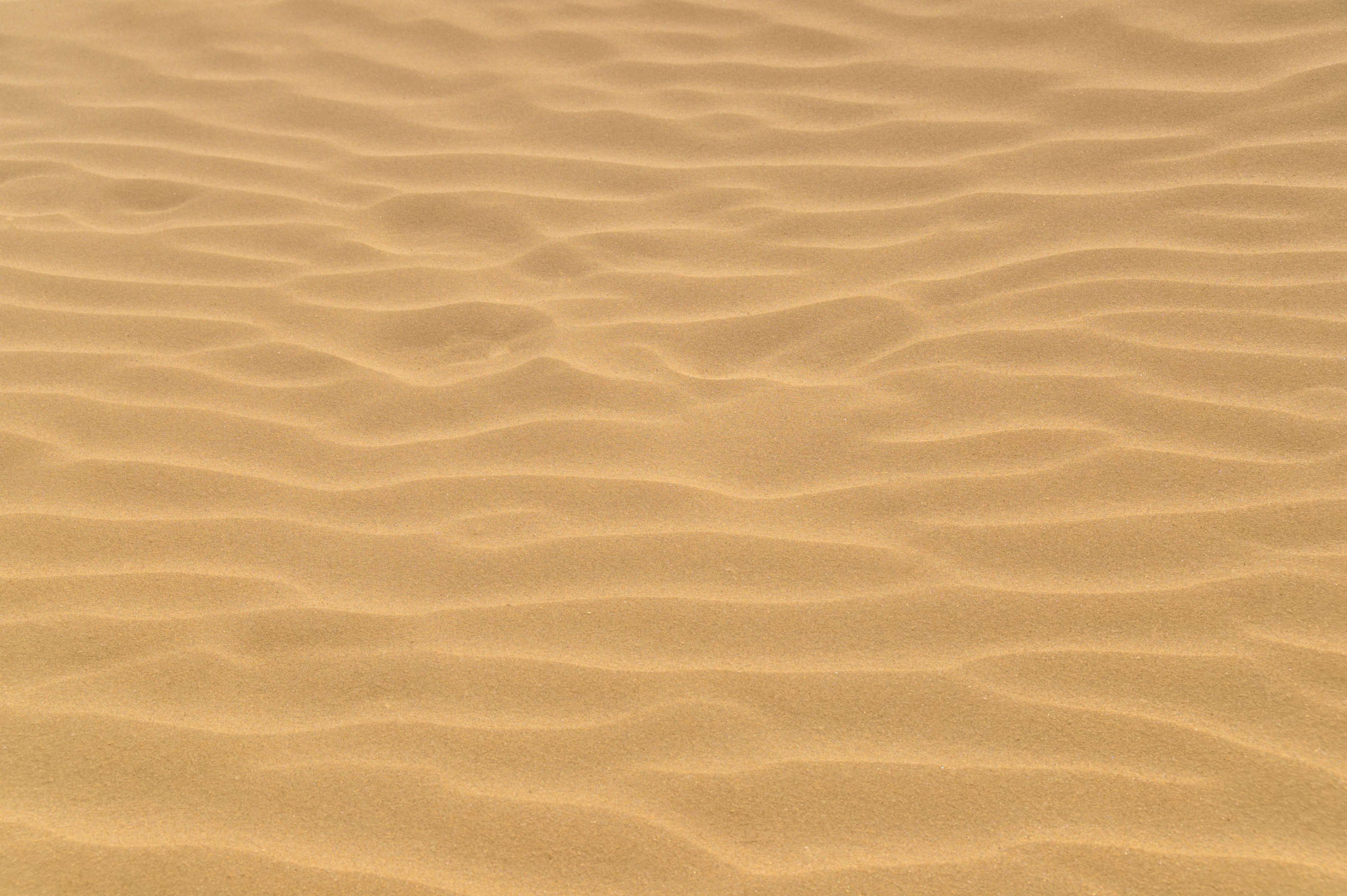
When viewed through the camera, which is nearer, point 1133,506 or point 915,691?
point 915,691

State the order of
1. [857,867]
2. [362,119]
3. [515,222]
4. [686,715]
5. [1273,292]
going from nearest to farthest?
[857,867], [686,715], [1273,292], [515,222], [362,119]

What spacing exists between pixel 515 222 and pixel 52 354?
1138 millimetres

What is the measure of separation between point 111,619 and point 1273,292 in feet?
7.73

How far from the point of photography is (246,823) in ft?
5.53

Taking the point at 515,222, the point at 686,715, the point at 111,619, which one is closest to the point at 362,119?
the point at 515,222

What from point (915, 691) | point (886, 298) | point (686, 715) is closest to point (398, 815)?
point (686, 715)

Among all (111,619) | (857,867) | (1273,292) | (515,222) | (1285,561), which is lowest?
(857,867)

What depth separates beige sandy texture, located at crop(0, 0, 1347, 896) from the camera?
167 cm

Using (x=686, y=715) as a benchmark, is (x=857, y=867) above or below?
below

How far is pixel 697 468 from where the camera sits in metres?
2.32

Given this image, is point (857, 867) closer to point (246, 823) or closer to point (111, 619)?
point (246, 823)

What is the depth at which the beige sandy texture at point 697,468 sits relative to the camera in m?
1.67

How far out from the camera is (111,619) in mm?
2041

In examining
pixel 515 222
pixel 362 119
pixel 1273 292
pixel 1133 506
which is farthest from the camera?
pixel 362 119
